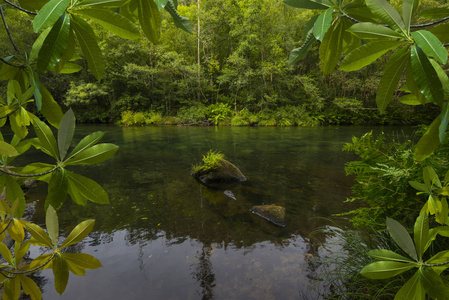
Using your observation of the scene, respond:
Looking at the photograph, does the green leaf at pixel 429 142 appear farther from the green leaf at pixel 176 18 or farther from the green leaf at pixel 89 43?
the green leaf at pixel 89 43

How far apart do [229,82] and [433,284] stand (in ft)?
72.8

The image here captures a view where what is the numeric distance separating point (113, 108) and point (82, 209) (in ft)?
65.8

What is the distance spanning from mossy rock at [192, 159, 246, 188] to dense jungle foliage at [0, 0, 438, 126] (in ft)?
46.6

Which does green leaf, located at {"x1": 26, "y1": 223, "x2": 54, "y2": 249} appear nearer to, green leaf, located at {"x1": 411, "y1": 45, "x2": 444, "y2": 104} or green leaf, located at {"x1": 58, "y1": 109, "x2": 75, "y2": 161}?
green leaf, located at {"x1": 58, "y1": 109, "x2": 75, "y2": 161}

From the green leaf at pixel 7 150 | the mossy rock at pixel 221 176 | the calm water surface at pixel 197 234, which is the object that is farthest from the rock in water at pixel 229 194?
the green leaf at pixel 7 150

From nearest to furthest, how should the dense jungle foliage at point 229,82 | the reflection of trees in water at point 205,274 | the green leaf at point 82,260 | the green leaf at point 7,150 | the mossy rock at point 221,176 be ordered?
the green leaf at point 7,150, the green leaf at point 82,260, the reflection of trees in water at point 205,274, the mossy rock at point 221,176, the dense jungle foliage at point 229,82

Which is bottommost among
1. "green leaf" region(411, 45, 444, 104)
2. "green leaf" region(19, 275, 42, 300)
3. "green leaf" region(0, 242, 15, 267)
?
"green leaf" region(19, 275, 42, 300)

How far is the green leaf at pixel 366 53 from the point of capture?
0.53 metres

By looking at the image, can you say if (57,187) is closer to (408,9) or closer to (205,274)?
(408,9)

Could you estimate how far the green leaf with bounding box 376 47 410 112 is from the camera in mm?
542

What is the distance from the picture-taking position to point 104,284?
267cm

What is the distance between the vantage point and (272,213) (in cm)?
398

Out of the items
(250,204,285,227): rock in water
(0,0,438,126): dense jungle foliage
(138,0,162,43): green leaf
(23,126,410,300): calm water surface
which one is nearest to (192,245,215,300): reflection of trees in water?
(23,126,410,300): calm water surface

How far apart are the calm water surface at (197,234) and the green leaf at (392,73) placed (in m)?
2.40
